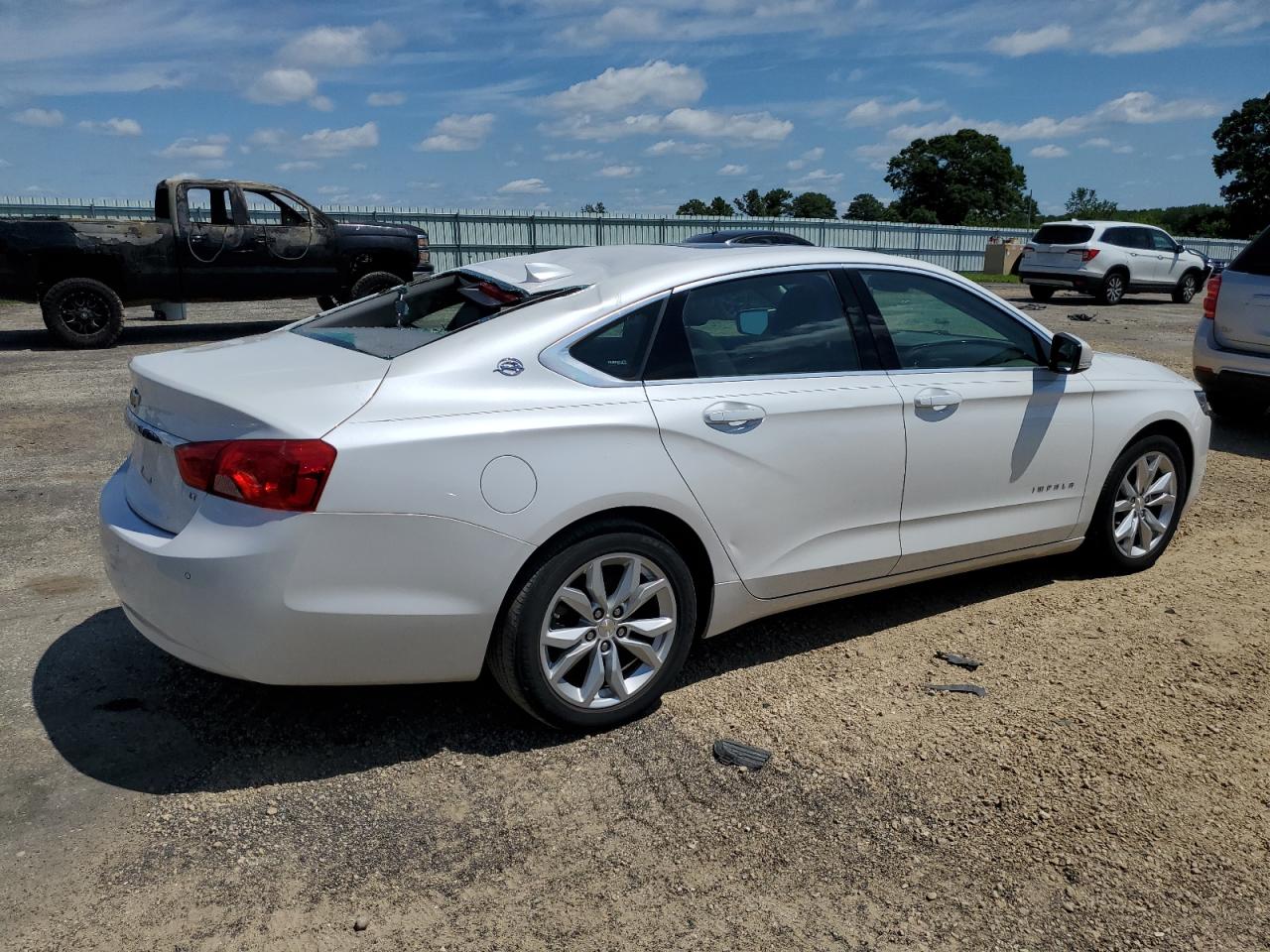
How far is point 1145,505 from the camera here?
5.15 meters

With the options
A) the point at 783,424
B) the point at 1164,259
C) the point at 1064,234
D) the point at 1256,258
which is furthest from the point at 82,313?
the point at 1164,259

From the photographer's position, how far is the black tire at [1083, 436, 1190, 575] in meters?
4.95

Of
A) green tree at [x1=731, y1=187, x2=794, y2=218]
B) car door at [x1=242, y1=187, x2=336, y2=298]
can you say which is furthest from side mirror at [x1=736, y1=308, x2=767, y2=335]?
green tree at [x1=731, y1=187, x2=794, y2=218]

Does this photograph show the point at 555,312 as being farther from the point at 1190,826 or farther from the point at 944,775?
the point at 1190,826

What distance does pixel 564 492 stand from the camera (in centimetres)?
329

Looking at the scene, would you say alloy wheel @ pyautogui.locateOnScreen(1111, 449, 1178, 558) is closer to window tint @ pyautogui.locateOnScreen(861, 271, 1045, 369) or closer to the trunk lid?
window tint @ pyautogui.locateOnScreen(861, 271, 1045, 369)

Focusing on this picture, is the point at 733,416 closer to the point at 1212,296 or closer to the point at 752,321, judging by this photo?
the point at 752,321

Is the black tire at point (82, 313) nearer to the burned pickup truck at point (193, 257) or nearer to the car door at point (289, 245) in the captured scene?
the burned pickup truck at point (193, 257)

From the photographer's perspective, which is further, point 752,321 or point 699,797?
point 752,321

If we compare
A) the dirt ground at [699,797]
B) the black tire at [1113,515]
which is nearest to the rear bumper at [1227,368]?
the black tire at [1113,515]

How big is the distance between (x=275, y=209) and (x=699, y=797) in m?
13.6

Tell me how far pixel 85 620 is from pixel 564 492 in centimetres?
245

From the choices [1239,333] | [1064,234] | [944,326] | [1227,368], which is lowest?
[1227,368]

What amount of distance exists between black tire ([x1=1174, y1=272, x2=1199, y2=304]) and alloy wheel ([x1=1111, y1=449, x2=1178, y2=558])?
68.8 ft
